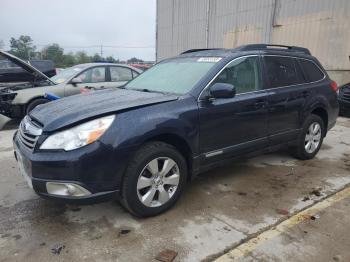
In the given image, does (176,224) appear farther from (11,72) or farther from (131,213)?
(11,72)

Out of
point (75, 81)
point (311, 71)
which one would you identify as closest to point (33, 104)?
point (75, 81)

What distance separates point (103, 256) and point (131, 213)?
59cm

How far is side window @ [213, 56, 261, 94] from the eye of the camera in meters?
3.77

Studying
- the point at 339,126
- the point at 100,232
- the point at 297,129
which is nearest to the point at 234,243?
the point at 100,232

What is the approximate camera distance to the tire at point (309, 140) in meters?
4.87

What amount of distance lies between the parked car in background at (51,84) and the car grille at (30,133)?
428cm

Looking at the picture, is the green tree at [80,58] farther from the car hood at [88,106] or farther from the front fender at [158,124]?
the front fender at [158,124]

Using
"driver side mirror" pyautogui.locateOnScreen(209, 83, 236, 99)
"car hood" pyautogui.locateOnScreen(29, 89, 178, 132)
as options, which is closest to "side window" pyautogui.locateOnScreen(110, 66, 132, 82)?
"car hood" pyautogui.locateOnScreen(29, 89, 178, 132)

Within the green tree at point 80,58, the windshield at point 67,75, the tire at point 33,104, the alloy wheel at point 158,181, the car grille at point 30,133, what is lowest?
the alloy wheel at point 158,181

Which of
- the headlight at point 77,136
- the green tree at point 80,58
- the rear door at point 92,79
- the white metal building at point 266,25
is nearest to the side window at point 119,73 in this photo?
the rear door at point 92,79

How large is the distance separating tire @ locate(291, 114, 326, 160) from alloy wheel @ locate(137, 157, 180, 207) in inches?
96.6

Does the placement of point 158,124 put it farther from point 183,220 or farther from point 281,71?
point 281,71

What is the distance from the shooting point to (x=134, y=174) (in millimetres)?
2934

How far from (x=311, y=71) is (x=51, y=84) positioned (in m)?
5.88
